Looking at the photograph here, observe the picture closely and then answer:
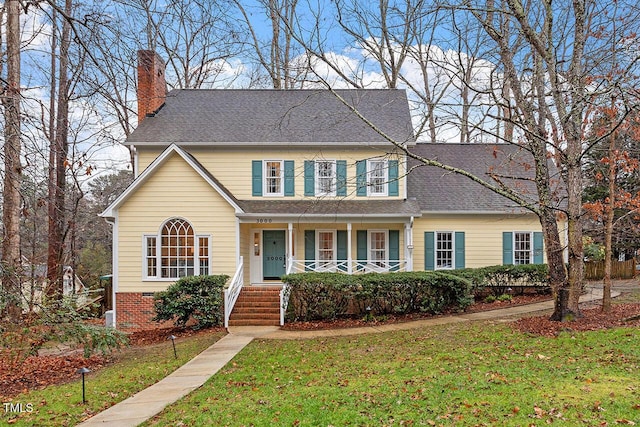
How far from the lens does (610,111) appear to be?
35.9 ft

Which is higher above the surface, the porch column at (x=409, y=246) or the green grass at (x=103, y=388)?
the porch column at (x=409, y=246)

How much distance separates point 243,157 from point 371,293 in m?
7.49

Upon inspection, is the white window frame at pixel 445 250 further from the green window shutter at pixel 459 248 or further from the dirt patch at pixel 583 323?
the dirt patch at pixel 583 323

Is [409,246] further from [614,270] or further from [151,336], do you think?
[614,270]

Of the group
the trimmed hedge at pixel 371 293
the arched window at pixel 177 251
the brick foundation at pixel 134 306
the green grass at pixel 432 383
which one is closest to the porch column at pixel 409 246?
the trimmed hedge at pixel 371 293

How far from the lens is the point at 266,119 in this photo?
19469 millimetres

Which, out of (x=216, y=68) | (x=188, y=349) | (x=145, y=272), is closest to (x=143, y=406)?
(x=188, y=349)

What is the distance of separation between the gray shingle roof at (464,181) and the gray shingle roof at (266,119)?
2.41 meters

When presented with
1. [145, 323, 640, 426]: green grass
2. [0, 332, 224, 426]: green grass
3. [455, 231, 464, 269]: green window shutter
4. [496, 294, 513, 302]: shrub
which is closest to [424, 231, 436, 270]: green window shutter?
[455, 231, 464, 269]: green window shutter

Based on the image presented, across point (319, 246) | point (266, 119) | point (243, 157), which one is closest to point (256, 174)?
point (243, 157)

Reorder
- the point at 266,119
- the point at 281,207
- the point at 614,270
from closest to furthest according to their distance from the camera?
the point at 281,207
the point at 266,119
the point at 614,270

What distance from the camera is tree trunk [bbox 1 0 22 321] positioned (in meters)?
7.42

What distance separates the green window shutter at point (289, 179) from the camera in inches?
723

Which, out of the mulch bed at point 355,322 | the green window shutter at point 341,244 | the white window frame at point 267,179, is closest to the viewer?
the mulch bed at point 355,322
